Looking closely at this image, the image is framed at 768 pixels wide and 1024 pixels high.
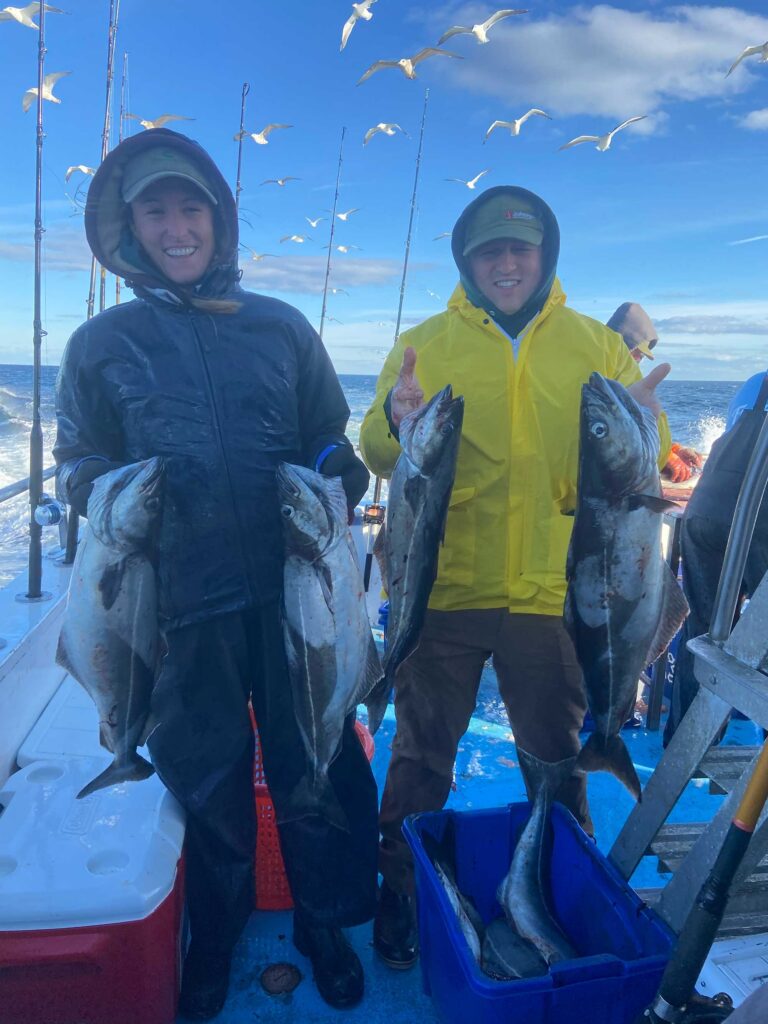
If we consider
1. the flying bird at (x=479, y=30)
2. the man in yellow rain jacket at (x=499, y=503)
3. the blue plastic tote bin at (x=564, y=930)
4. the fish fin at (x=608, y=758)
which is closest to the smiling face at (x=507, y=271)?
the man in yellow rain jacket at (x=499, y=503)

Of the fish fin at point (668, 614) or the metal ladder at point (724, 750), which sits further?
the fish fin at point (668, 614)

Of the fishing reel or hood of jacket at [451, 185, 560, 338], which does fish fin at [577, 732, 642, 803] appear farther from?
hood of jacket at [451, 185, 560, 338]

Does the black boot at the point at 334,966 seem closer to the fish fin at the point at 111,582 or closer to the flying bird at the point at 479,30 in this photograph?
the fish fin at the point at 111,582

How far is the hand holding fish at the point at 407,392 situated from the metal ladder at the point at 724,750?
1119 millimetres

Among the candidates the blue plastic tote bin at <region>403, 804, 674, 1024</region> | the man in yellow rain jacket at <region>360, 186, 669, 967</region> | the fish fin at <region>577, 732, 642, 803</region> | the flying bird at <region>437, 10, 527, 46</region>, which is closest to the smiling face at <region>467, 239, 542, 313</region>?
the man in yellow rain jacket at <region>360, 186, 669, 967</region>

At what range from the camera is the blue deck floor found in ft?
8.57

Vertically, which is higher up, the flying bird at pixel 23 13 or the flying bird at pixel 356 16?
the flying bird at pixel 356 16

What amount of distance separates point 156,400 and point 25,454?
17.6m

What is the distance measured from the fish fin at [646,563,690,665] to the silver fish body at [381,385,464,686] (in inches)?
31.6

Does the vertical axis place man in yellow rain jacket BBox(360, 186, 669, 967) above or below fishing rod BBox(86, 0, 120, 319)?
below

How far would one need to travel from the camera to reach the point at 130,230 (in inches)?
108

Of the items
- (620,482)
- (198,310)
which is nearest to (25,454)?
(198,310)

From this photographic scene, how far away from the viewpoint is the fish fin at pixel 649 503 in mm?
2224

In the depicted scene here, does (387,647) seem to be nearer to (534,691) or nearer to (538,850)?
(534,691)
